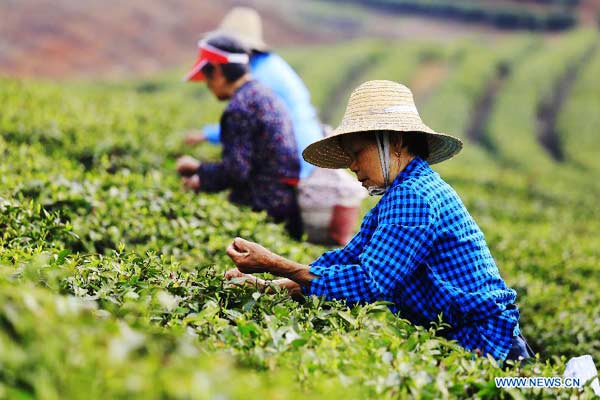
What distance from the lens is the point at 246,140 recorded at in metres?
4.92

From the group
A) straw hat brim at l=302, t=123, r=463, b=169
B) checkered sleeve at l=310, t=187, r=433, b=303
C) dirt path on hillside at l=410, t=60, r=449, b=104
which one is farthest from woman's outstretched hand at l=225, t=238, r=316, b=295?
dirt path on hillside at l=410, t=60, r=449, b=104

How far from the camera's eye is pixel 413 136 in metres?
3.01

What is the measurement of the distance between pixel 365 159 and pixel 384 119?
0.20 metres

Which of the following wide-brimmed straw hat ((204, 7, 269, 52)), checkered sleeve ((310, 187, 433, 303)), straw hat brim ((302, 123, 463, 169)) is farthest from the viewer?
wide-brimmed straw hat ((204, 7, 269, 52))

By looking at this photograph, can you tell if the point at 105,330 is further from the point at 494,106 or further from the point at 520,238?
the point at 494,106

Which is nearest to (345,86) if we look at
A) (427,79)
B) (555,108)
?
(427,79)

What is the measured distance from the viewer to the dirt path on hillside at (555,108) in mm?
25844

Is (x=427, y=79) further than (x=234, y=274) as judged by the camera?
Yes

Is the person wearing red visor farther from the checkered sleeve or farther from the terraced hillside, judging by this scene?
the checkered sleeve

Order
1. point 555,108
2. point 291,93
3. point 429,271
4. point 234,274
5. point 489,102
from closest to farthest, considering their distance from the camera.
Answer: point 429,271 < point 234,274 < point 291,93 < point 555,108 < point 489,102

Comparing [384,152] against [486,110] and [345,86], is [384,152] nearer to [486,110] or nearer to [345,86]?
[486,110]

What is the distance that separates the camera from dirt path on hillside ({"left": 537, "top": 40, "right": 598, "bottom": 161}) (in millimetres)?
25844

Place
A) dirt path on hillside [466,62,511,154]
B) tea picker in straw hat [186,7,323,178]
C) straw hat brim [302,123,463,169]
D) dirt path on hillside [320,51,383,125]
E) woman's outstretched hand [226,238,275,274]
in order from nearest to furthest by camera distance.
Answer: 1. woman's outstretched hand [226,238,275,274]
2. straw hat brim [302,123,463,169]
3. tea picker in straw hat [186,7,323,178]
4. dirt path on hillside [466,62,511,154]
5. dirt path on hillside [320,51,383,125]

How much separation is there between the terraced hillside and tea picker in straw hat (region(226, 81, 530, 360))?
112 mm
